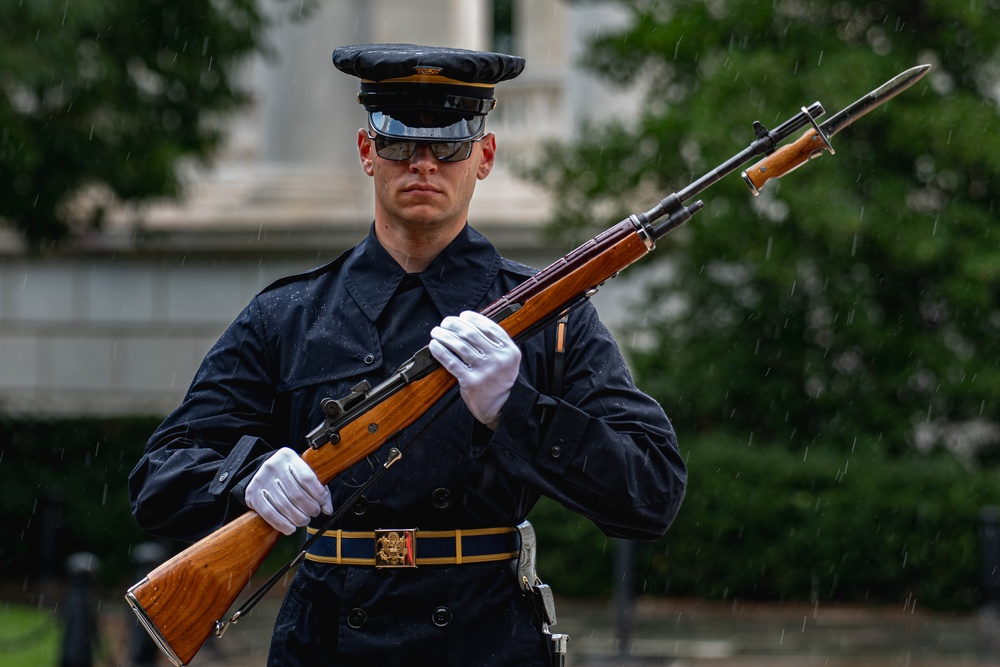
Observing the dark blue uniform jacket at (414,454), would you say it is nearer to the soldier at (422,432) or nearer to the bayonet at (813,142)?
the soldier at (422,432)

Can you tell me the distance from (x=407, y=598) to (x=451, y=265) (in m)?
0.80

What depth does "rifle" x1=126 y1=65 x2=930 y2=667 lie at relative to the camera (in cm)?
348

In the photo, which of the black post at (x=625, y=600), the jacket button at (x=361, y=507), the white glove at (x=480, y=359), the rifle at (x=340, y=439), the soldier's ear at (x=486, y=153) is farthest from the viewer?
the black post at (x=625, y=600)

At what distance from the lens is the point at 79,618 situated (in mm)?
8586

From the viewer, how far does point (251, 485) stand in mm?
3459

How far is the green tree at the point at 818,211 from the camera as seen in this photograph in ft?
37.6

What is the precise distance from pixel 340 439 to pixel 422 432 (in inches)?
7.5

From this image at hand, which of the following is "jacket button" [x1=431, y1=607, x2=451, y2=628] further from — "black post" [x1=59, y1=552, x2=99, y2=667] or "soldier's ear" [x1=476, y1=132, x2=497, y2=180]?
"black post" [x1=59, y1=552, x2=99, y2=667]

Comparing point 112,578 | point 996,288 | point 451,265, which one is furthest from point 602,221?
point 451,265

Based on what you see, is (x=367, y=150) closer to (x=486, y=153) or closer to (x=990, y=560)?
(x=486, y=153)

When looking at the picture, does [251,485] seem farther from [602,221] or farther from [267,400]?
[602,221]

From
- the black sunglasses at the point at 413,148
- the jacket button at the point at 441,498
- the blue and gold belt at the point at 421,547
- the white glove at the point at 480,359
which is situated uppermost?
the black sunglasses at the point at 413,148

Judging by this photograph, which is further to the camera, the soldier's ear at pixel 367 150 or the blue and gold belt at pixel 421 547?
the soldier's ear at pixel 367 150

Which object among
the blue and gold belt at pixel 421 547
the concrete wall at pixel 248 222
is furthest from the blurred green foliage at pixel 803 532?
the blue and gold belt at pixel 421 547
